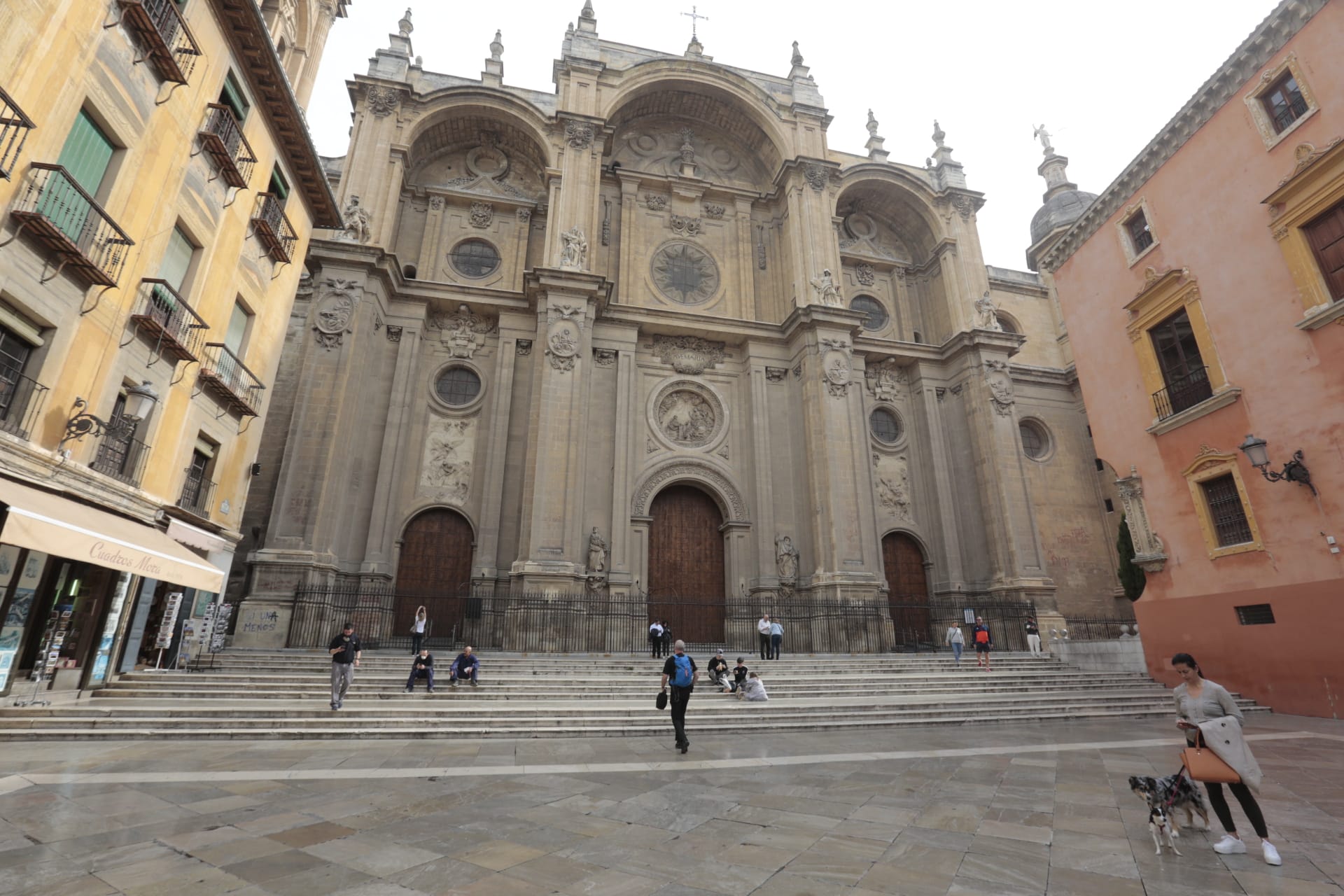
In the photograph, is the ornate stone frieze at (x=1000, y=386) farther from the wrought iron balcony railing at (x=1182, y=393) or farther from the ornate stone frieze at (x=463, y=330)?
the ornate stone frieze at (x=463, y=330)

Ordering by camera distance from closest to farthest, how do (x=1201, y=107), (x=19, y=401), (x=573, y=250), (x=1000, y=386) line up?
(x=19, y=401) < (x=1201, y=107) < (x=573, y=250) < (x=1000, y=386)

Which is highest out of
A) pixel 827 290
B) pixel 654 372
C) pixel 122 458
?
pixel 827 290

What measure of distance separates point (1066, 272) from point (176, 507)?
22.2 meters

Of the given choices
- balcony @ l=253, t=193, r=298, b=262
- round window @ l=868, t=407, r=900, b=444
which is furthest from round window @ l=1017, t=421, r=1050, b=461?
balcony @ l=253, t=193, r=298, b=262

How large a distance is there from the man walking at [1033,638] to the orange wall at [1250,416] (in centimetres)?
331

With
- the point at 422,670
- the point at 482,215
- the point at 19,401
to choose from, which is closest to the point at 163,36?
the point at 19,401

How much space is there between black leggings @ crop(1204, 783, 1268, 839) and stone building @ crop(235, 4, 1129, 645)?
47.3 feet

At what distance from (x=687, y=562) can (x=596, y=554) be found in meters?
3.68

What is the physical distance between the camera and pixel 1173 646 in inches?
538

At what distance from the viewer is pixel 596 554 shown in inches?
722

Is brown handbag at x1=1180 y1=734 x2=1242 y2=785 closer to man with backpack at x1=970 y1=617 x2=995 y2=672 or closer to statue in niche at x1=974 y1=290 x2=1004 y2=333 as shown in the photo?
man with backpack at x1=970 y1=617 x2=995 y2=672

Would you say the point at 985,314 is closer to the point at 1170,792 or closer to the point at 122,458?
the point at 1170,792

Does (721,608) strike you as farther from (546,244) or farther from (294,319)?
(294,319)

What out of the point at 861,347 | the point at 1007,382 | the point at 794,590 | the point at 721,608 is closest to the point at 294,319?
the point at 721,608
